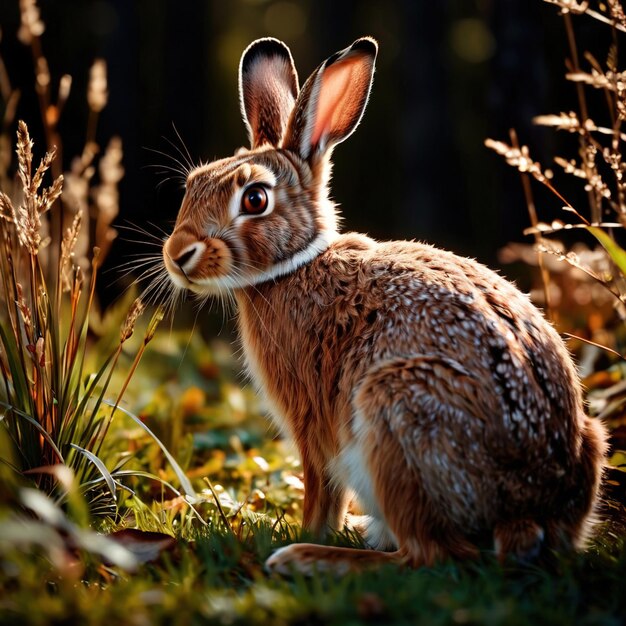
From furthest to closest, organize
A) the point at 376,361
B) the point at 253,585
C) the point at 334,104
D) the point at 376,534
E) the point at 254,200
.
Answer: the point at 334,104, the point at 254,200, the point at 376,534, the point at 376,361, the point at 253,585

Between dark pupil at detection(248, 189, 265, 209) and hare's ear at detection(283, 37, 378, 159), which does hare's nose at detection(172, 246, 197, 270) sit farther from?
hare's ear at detection(283, 37, 378, 159)

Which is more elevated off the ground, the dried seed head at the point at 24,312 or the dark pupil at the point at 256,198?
the dark pupil at the point at 256,198

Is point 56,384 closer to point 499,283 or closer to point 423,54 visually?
point 499,283

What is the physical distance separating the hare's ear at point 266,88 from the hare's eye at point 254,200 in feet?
2.24

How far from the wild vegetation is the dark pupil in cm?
76

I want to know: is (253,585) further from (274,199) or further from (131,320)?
(274,199)

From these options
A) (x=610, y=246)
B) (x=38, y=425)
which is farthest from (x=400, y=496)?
(x=38, y=425)

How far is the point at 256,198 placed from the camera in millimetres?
3857

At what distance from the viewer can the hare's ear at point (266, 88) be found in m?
4.41

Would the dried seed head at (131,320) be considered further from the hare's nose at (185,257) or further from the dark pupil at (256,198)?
the dark pupil at (256,198)

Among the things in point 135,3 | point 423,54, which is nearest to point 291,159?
point 135,3

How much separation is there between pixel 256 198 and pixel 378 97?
22.4 meters

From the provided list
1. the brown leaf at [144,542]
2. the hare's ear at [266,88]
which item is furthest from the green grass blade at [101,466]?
the hare's ear at [266,88]

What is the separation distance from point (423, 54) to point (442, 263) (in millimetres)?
12533
